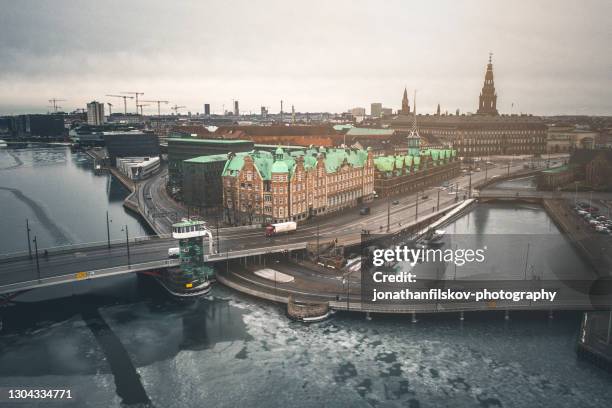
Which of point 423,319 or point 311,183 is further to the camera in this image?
point 311,183

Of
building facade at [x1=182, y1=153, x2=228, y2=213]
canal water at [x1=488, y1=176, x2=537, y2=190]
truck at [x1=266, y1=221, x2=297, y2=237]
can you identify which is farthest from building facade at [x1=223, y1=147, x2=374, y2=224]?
canal water at [x1=488, y1=176, x2=537, y2=190]

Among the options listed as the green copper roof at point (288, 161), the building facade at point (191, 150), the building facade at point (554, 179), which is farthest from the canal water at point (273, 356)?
the building facade at point (554, 179)

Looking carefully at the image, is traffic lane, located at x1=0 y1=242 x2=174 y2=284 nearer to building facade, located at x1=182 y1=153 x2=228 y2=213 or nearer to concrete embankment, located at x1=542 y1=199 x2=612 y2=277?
building facade, located at x1=182 y1=153 x2=228 y2=213

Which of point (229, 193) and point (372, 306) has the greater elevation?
point (229, 193)

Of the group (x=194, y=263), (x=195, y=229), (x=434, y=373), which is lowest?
(x=434, y=373)

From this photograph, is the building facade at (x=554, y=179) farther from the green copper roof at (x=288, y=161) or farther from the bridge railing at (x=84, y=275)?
the bridge railing at (x=84, y=275)

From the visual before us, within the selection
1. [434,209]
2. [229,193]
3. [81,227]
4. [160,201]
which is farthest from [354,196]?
[81,227]

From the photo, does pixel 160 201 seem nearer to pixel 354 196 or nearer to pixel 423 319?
pixel 354 196

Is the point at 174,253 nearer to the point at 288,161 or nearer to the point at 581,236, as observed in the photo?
the point at 288,161
